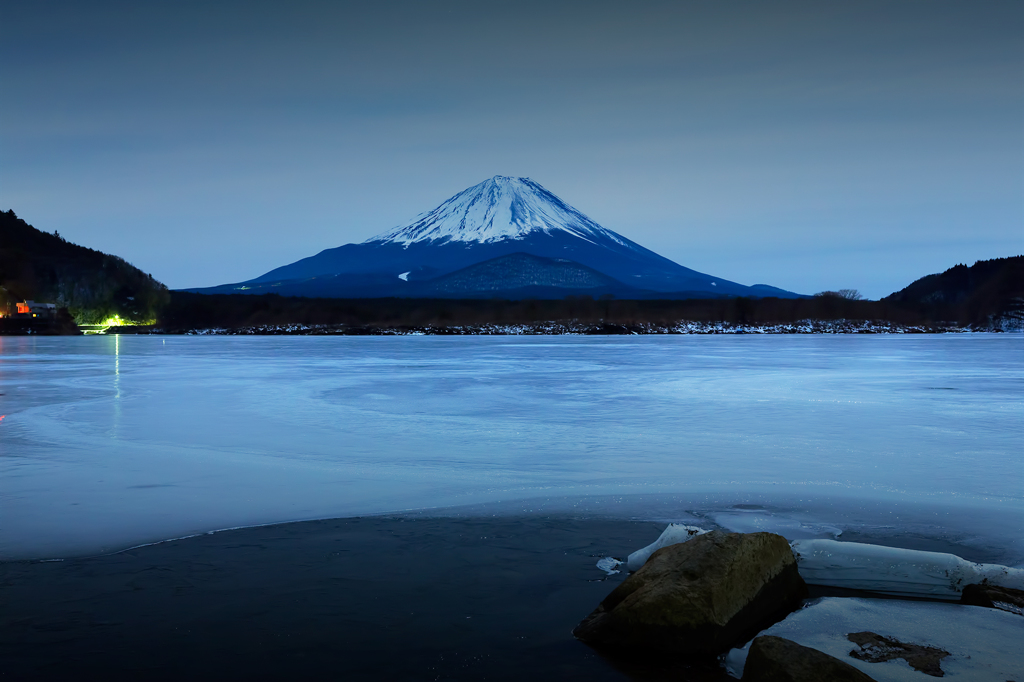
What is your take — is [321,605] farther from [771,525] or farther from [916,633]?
[771,525]

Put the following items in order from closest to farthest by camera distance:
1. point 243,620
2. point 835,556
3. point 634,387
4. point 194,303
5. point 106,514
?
point 243,620 → point 835,556 → point 106,514 → point 634,387 → point 194,303

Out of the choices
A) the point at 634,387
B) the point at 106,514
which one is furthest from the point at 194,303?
the point at 106,514

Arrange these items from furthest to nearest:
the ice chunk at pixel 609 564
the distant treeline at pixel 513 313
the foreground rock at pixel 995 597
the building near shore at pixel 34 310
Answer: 1. the distant treeline at pixel 513 313
2. the building near shore at pixel 34 310
3. the ice chunk at pixel 609 564
4. the foreground rock at pixel 995 597

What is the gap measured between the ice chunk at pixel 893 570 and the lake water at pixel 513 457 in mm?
940

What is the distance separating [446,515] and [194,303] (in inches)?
5272

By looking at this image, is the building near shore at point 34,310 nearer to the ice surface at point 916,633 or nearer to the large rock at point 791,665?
the ice surface at point 916,633

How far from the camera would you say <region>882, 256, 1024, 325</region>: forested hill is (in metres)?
112

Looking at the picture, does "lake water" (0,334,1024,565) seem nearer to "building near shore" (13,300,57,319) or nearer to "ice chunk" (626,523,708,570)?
"ice chunk" (626,523,708,570)

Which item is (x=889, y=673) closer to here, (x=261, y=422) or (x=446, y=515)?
(x=446, y=515)

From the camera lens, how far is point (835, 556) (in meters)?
4.89

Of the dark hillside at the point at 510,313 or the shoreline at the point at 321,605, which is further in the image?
the dark hillside at the point at 510,313

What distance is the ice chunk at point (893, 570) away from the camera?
14.8ft

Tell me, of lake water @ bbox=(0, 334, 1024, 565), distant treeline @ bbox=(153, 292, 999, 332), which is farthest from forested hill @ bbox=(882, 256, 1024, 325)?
lake water @ bbox=(0, 334, 1024, 565)

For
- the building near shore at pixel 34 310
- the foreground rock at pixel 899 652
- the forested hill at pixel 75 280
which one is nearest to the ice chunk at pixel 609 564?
the foreground rock at pixel 899 652
